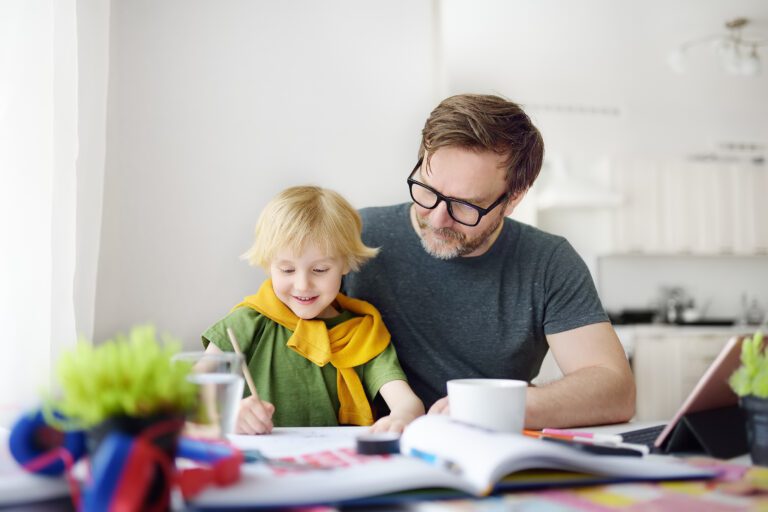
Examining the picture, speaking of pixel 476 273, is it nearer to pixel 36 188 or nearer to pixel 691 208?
pixel 36 188

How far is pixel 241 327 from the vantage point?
1567 millimetres

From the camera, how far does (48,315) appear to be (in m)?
1.68

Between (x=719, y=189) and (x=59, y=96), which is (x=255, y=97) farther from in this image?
(x=719, y=189)

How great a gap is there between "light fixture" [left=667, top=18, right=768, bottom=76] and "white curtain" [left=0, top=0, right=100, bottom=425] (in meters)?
4.33

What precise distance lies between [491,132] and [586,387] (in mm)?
698

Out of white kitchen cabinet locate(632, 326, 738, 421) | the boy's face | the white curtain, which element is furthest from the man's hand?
white kitchen cabinet locate(632, 326, 738, 421)

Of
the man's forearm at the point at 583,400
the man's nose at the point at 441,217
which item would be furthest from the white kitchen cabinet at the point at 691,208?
the man's forearm at the point at 583,400

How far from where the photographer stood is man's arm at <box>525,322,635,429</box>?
130cm

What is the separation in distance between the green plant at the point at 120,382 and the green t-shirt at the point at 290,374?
98 cm

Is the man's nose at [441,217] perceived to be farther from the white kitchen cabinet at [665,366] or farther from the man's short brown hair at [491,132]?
the white kitchen cabinet at [665,366]

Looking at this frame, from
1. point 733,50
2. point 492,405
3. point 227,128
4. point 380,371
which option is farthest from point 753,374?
point 733,50

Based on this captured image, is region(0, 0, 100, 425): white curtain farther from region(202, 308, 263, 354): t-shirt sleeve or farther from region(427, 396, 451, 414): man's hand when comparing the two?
region(427, 396, 451, 414): man's hand

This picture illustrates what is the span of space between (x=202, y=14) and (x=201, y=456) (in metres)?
1.87

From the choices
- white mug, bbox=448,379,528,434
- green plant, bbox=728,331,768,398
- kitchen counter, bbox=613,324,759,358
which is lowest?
kitchen counter, bbox=613,324,759,358
